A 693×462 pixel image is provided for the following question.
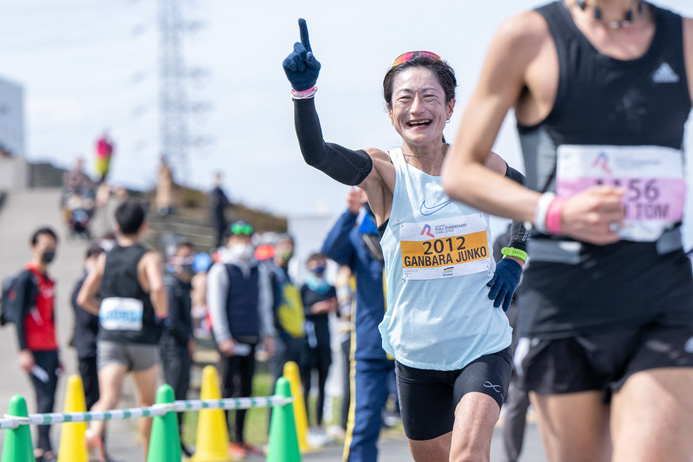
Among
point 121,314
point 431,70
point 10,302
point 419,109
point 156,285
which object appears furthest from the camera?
point 10,302

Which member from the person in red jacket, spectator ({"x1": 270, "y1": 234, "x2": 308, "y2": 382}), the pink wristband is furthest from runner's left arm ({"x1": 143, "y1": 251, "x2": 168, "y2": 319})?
the pink wristband

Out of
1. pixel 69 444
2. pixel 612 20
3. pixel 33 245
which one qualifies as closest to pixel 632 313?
pixel 612 20

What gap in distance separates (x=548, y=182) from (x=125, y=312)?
18.4 feet

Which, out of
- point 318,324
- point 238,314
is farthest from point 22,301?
point 318,324

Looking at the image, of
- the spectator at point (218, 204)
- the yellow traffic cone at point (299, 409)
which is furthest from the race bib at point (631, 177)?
the spectator at point (218, 204)

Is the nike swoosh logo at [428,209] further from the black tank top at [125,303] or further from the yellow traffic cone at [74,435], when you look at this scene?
the yellow traffic cone at [74,435]

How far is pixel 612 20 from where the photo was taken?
272cm

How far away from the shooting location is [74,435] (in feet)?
25.9

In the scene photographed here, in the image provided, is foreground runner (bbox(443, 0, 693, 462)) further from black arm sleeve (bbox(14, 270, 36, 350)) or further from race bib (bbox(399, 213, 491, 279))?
black arm sleeve (bbox(14, 270, 36, 350))

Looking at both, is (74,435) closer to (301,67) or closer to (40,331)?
(40,331)

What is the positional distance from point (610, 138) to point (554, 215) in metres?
0.32

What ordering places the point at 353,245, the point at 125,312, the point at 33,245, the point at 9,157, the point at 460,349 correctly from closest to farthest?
the point at 460,349, the point at 353,245, the point at 125,312, the point at 33,245, the point at 9,157

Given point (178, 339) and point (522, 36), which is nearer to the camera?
point (522, 36)

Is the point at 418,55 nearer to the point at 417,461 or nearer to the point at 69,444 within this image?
the point at 417,461
